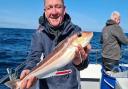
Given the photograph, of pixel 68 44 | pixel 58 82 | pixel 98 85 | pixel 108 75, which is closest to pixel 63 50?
pixel 68 44

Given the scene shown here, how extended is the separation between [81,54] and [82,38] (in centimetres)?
23

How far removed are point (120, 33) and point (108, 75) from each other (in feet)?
5.05

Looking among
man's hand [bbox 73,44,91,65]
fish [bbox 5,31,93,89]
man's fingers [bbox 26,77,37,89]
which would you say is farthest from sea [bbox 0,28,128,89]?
man's hand [bbox 73,44,91,65]

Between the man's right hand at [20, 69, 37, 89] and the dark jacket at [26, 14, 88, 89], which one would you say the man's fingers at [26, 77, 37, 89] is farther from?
the dark jacket at [26, 14, 88, 89]

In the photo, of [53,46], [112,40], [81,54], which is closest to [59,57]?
[81,54]

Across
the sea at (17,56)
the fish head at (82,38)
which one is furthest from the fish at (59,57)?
the sea at (17,56)

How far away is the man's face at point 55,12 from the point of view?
4301 mm

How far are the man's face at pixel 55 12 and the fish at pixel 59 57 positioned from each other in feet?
1.28

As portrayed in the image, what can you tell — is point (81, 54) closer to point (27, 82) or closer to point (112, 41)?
point (27, 82)

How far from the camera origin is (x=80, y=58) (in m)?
4.07

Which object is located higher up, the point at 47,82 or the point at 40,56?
the point at 40,56

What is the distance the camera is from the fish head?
384 centimetres

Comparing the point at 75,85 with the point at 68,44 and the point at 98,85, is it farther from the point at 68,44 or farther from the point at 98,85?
the point at 98,85

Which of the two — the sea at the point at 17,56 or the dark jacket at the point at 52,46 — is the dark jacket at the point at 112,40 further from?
the dark jacket at the point at 52,46
